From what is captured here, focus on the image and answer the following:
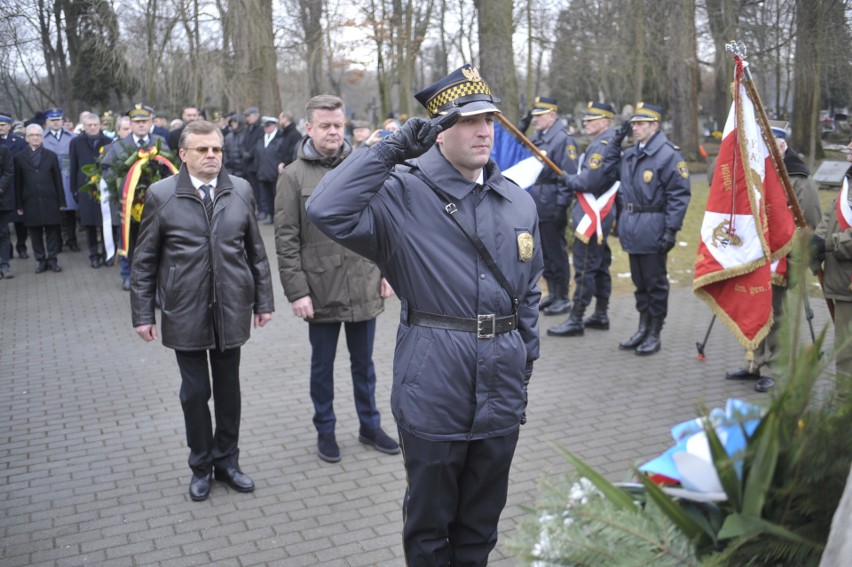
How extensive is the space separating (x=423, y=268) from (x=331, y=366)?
238cm

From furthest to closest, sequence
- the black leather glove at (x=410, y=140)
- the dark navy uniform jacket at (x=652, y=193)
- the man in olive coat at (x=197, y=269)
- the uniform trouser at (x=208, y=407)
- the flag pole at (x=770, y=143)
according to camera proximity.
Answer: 1. the dark navy uniform jacket at (x=652, y=193)
2. the flag pole at (x=770, y=143)
3. the uniform trouser at (x=208, y=407)
4. the man in olive coat at (x=197, y=269)
5. the black leather glove at (x=410, y=140)

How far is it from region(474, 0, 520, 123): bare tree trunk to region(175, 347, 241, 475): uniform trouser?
9.21 m

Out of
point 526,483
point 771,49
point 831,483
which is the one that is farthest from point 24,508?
point 771,49

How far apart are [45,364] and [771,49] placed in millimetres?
13113

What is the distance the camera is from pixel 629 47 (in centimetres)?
2831

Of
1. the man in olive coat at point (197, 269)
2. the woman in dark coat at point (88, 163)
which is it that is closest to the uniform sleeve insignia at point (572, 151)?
the man in olive coat at point (197, 269)

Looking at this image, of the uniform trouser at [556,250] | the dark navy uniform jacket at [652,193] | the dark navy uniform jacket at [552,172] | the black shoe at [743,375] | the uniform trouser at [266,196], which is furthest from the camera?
the uniform trouser at [266,196]

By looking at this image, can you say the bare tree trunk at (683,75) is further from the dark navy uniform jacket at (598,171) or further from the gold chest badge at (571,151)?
the dark navy uniform jacket at (598,171)

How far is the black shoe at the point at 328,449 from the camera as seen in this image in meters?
5.63

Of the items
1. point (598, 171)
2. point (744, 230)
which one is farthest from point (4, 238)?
point (744, 230)

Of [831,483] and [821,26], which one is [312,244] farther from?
[821,26]

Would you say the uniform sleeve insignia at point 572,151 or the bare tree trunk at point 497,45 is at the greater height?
the bare tree trunk at point 497,45

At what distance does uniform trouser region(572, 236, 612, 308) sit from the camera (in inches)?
351

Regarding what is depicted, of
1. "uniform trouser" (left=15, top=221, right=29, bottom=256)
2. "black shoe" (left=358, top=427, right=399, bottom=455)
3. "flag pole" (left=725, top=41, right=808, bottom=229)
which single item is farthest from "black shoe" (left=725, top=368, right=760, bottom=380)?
"uniform trouser" (left=15, top=221, right=29, bottom=256)
